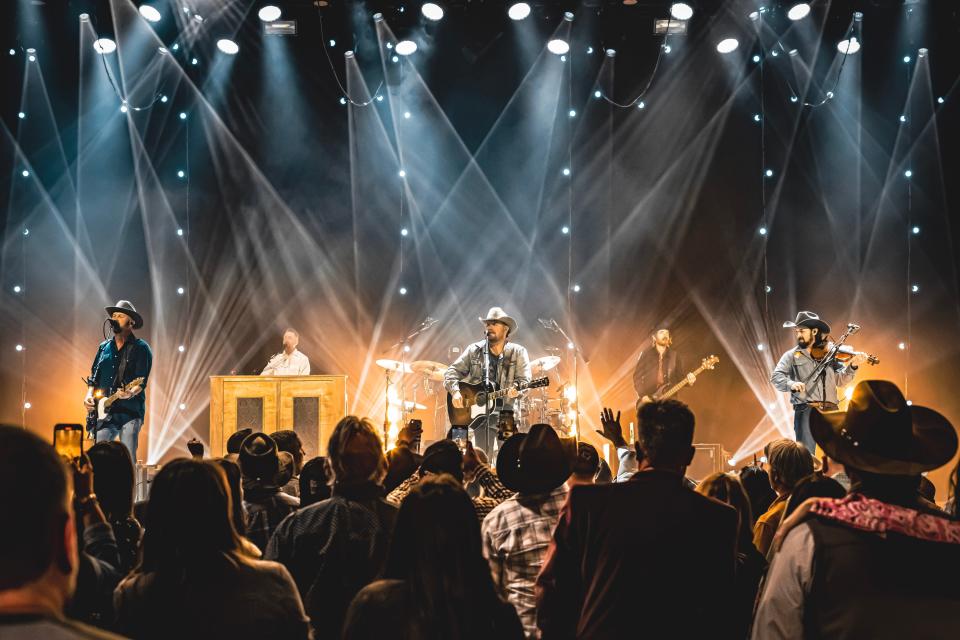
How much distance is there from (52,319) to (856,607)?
11.2 metres

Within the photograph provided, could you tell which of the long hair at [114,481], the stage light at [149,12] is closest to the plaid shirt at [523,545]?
the long hair at [114,481]

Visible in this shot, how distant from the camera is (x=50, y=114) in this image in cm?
1078

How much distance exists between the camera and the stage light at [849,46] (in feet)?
34.6

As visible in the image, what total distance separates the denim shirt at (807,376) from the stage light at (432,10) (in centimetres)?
616

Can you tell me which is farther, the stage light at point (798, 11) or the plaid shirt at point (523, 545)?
the stage light at point (798, 11)

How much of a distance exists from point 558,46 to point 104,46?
6071 mm

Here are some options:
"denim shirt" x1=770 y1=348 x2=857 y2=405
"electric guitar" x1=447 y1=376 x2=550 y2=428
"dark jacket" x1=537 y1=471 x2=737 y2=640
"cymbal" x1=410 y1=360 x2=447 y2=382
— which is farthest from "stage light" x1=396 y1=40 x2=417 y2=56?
"dark jacket" x1=537 y1=471 x2=737 y2=640

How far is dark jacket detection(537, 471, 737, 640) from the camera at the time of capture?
2.20 m

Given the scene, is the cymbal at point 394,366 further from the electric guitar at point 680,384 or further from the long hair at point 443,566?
the long hair at point 443,566

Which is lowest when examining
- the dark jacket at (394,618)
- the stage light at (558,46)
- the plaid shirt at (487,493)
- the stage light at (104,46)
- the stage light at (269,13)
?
the dark jacket at (394,618)

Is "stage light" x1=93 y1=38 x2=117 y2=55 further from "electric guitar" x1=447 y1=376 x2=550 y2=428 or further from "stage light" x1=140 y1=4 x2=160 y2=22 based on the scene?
"electric guitar" x1=447 y1=376 x2=550 y2=428

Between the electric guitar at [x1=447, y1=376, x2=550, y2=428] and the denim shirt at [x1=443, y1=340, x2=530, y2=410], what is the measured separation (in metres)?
0.07

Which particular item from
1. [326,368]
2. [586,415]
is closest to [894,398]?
[586,415]

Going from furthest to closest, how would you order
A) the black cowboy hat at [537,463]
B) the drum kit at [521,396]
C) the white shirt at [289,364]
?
1. the white shirt at [289,364]
2. the drum kit at [521,396]
3. the black cowboy hat at [537,463]
